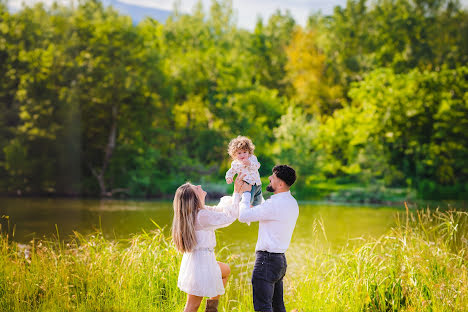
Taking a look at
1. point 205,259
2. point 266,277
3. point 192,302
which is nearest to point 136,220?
point 192,302

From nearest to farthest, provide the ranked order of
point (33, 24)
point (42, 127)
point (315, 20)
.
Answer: point (42, 127) < point (33, 24) < point (315, 20)

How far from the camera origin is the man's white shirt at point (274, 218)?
3.69 meters

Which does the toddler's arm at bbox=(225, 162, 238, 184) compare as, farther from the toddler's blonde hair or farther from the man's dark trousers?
the man's dark trousers

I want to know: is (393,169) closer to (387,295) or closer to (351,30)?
(351,30)

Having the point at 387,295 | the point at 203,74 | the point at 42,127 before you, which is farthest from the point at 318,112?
the point at 387,295

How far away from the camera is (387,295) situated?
505 centimetres

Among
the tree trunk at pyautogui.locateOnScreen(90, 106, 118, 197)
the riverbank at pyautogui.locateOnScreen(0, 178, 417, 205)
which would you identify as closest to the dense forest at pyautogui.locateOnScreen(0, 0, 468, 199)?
the tree trunk at pyautogui.locateOnScreen(90, 106, 118, 197)

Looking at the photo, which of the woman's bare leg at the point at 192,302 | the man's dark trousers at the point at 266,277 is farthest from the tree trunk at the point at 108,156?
the man's dark trousers at the point at 266,277

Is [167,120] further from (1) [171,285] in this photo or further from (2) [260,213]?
(2) [260,213]

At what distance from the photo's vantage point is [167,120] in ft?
94.9

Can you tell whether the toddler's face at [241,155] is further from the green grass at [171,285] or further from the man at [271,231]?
the green grass at [171,285]

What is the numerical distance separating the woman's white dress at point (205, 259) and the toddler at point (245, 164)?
0.62 feet

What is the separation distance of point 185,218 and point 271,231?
25.9 inches

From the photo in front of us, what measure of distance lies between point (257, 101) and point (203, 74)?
13.0 feet
